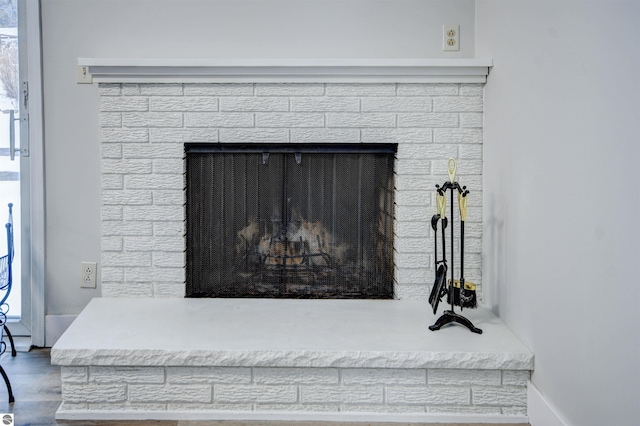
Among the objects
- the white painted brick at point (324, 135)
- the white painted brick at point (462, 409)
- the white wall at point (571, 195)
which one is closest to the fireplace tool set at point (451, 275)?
the white wall at point (571, 195)

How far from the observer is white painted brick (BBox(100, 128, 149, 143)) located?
7.95 feet

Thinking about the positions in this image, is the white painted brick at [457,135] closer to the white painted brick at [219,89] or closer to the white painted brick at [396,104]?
the white painted brick at [396,104]

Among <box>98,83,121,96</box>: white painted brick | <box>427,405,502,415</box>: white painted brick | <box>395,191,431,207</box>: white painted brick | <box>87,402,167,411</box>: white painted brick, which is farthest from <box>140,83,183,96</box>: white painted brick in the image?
<box>427,405,502,415</box>: white painted brick

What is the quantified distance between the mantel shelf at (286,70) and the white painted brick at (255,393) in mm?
1299

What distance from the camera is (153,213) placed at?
2461 millimetres

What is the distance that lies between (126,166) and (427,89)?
4.62ft

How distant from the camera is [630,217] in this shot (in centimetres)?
132

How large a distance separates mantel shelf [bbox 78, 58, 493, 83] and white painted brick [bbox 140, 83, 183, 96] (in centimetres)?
2

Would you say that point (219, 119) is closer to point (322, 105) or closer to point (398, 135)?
point (322, 105)

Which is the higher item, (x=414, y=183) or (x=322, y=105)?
(x=322, y=105)

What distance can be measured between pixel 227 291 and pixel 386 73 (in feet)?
4.07

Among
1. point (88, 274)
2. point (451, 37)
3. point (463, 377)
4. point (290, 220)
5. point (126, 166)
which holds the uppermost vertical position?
point (451, 37)

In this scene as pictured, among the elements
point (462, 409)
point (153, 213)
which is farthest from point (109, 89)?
point (462, 409)

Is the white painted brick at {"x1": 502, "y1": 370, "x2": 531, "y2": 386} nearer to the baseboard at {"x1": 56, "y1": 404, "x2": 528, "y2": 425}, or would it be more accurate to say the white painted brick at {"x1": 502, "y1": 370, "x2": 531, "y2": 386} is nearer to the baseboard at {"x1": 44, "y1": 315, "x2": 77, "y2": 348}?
the baseboard at {"x1": 56, "y1": 404, "x2": 528, "y2": 425}
